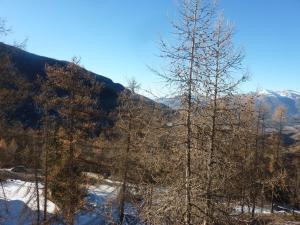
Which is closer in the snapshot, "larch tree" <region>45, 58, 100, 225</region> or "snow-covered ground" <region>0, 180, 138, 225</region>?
"larch tree" <region>45, 58, 100, 225</region>

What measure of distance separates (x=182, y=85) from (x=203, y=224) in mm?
4484

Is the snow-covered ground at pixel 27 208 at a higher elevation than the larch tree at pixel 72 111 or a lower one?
lower

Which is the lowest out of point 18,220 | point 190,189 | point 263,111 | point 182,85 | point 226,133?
point 18,220

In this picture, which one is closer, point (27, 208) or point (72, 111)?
point (72, 111)

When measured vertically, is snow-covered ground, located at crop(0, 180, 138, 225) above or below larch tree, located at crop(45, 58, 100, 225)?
below

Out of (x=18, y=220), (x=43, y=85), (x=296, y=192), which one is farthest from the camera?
(x=296, y=192)

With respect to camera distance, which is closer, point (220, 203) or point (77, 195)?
point (220, 203)

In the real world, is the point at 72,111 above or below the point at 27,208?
above

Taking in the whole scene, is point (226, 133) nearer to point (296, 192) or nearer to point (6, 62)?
point (6, 62)

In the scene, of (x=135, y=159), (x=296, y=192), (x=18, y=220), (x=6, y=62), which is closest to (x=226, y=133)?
(x=6, y=62)

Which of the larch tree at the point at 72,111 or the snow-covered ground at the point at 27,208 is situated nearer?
the larch tree at the point at 72,111

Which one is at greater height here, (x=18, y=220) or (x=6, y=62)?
(x=6, y=62)

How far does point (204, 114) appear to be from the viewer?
12.9 metres

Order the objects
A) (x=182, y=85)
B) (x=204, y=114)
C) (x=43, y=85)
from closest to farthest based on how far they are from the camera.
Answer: (x=182, y=85) < (x=204, y=114) < (x=43, y=85)
